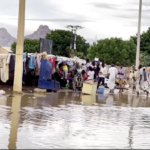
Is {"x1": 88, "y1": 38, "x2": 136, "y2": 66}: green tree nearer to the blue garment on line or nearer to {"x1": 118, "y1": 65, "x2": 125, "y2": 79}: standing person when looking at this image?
{"x1": 118, "y1": 65, "x2": 125, "y2": 79}: standing person

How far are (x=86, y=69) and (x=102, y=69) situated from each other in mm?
1397

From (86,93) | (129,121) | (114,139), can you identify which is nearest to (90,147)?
(114,139)

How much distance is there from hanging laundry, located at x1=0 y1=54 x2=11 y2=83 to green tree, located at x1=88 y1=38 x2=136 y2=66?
169 ft

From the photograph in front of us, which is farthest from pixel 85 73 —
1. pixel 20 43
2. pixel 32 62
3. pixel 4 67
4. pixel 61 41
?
pixel 61 41

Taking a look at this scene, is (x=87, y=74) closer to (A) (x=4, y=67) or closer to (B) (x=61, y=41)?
(A) (x=4, y=67)

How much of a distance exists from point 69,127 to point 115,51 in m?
64.5

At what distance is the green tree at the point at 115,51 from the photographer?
73.9m

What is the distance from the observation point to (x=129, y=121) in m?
12.7

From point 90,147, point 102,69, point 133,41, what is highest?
point 133,41

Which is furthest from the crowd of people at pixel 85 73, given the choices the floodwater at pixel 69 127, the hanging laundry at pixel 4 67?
the floodwater at pixel 69 127

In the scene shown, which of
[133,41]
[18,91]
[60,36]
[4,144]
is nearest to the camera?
[4,144]

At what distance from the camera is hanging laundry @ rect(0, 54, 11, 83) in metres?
22.4

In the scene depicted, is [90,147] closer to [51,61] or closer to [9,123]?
[9,123]

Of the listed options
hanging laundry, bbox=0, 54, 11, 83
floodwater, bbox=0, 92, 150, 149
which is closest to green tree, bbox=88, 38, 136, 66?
hanging laundry, bbox=0, 54, 11, 83
